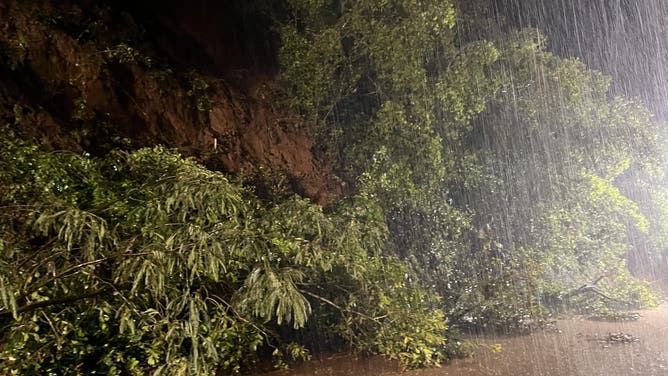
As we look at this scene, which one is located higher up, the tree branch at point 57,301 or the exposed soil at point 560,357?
the tree branch at point 57,301

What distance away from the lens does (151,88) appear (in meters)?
7.17

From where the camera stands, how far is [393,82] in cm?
756

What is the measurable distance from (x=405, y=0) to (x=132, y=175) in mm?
4603

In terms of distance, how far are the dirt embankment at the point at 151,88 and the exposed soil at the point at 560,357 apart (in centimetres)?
309

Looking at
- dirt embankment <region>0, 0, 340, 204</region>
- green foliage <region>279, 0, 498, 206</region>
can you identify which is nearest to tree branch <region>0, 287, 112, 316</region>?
dirt embankment <region>0, 0, 340, 204</region>

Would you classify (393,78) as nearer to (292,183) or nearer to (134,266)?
(292,183)

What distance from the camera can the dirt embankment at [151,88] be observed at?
591 cm

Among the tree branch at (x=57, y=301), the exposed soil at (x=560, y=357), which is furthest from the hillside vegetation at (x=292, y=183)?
the exposed soil at (x=560, y=357)

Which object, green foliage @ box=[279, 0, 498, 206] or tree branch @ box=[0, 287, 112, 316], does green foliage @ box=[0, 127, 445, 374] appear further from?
green foliage @ box=[279, 0, 498, 206]

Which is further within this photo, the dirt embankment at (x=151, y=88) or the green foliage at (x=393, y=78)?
the green foliage at (x=393, y=78)

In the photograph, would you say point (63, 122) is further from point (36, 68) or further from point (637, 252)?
point (637, 252)

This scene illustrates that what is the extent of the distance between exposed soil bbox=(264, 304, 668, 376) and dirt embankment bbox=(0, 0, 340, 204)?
3.09 meters

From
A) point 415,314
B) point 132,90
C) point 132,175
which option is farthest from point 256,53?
point 415,314

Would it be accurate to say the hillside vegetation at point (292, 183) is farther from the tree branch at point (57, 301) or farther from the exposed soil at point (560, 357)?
the exposed soil at point (560, 357)
